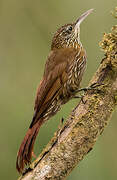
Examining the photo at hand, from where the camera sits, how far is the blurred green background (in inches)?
160

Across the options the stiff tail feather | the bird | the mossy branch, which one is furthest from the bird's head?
the stiff tail feather

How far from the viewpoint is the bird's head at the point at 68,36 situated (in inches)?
165

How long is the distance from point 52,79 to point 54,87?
7cm

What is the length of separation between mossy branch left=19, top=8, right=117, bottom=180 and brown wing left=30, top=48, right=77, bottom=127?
1.29ft

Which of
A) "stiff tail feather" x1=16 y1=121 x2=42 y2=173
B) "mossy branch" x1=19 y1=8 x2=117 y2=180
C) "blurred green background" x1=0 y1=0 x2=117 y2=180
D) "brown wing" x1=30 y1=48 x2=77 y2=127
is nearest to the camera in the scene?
"mossy branch" x1=19 y1=8 x2=117 y2=180

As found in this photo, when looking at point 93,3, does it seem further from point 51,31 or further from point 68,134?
point 68,134

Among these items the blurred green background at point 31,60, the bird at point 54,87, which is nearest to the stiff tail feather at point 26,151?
the bird at point 54,87

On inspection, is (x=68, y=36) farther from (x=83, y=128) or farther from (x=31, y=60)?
(x=83, y=128)

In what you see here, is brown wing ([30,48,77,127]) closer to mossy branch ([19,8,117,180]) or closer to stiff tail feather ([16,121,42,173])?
stiff tail feather ([16,121,42,173])

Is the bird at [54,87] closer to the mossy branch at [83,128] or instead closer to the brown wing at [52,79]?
the brown wing at [52,79]

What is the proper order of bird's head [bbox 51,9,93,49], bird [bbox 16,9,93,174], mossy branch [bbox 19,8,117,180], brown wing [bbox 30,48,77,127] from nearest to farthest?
1. mossy branch [bbox 19,8,117,180]
2. bird [bbox 16,9,93,174]
3. brown wing [bbox 30,48,77,127]
4. bird's head [bbox 51,9,93,49]

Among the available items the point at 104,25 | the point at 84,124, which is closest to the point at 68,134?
the point at 84,124

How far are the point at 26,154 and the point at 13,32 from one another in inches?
84.4

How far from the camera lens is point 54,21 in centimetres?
509
